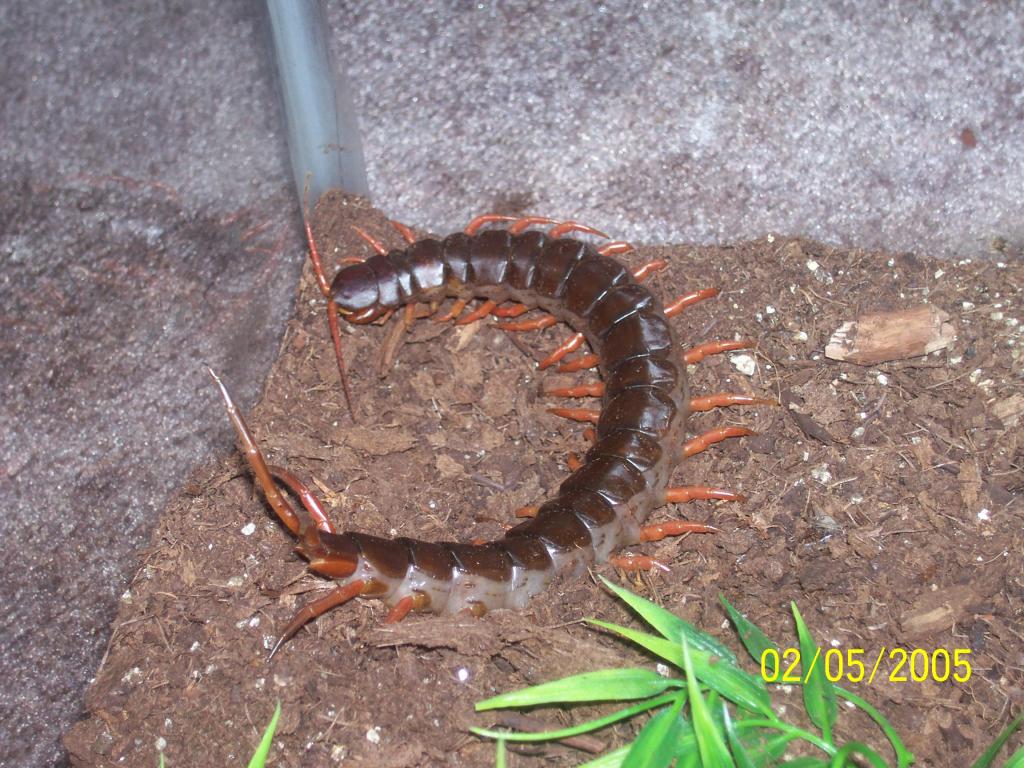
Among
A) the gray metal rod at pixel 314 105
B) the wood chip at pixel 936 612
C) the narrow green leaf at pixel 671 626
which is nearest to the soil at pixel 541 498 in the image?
the wood chip at pixel 936 612

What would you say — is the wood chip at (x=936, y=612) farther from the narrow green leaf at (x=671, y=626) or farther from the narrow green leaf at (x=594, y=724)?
the narrow green leaf at (x=594, y=724)

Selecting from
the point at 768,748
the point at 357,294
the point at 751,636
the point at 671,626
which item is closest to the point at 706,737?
the point at 768,748

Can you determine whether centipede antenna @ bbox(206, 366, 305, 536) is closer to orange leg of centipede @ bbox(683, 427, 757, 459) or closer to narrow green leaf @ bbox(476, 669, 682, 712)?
narrow green leaf @ bbox(476, 669, 682, 712)

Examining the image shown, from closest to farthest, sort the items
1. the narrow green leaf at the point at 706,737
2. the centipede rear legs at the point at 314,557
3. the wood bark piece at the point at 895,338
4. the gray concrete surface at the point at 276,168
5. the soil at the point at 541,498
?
the narrow green leaf at the point at 706,737 → the centipede rear legs at the point at 314,557 → the soil at the point at 541,498 → the gray concrete surface at the point at 276,168 → the wood bark piece at the point at 895,338

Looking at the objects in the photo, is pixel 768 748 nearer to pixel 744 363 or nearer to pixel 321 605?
pixel 321 605

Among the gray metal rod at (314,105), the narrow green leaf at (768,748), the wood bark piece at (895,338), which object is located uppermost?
the gray metal rod at (314,105)

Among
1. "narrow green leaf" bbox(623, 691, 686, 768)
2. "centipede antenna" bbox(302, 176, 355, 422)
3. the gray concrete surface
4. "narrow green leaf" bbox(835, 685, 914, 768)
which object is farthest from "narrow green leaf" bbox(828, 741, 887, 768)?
the gray concrete surface

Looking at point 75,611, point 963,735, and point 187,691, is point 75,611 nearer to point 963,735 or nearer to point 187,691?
point 187,691
